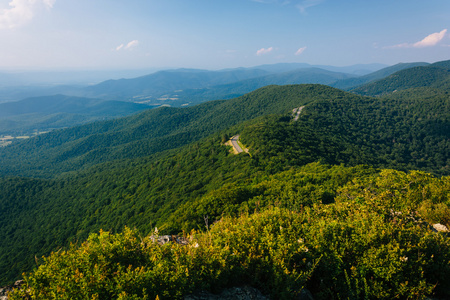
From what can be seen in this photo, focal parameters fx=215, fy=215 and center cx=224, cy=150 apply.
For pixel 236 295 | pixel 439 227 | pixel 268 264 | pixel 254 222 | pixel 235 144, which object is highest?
pixel 254 222

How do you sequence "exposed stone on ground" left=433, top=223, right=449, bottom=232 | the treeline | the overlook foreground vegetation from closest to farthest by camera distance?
the treeline, the overlook foreground vegetation, "exposed stone on ground" left=433, top=223, right=449, bottom=232

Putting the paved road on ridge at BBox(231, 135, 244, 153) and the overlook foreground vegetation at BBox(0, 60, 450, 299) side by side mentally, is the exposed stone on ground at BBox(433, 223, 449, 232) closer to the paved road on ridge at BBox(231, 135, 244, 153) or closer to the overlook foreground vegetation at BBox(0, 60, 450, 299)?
the overlook foreground vegetation at BBox(0, 60, 450, 299)

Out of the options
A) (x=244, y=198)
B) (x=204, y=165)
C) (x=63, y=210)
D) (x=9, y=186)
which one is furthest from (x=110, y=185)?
(x=244, y=198)

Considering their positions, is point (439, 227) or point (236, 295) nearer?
point (236, 295)

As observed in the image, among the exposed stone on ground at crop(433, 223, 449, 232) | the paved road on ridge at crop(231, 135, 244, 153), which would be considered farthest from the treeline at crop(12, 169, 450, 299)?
the paved road on ridge at crop(231, 135, 244, 153)

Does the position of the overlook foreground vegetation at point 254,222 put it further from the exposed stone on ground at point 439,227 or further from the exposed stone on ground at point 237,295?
the exposed stone on ground at point 439,227

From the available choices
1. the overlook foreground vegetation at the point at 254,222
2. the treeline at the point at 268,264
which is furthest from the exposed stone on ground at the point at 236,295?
the overlook foreground vegetation at the point at 254,222

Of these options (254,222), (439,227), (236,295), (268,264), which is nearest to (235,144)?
(439,227)

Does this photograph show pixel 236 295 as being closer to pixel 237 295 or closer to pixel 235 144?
pixel 237 295
